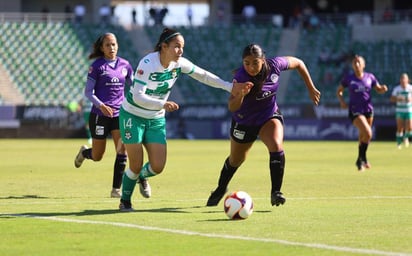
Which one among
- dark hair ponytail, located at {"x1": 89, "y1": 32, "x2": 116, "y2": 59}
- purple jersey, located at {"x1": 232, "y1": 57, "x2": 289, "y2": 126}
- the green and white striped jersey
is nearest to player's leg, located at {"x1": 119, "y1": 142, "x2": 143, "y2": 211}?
purple jersey, located at {"x1": 232, "y1": 57, "x2": 289, "y2": 126}

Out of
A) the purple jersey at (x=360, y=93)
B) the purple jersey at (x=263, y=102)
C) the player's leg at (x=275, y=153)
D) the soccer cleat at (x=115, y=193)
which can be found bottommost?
the soccer cleat at (x=115, y=193)

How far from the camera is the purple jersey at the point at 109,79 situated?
52.1ft

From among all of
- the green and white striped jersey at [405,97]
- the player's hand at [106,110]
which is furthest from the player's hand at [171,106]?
the green and white striped jersey at [405,97]

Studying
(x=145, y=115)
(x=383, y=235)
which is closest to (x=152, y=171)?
(x=145, y=115)

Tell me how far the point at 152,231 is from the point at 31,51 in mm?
43981

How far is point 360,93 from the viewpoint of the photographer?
23.7 metres

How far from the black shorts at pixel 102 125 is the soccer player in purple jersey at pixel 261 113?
291 cm

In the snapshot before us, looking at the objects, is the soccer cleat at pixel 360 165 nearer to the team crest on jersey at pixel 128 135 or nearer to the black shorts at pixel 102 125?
the black shorts at pixel 102 125

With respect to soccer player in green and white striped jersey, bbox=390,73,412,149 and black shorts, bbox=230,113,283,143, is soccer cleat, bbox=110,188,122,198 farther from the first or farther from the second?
soccer player in green and white striped jersey, bbox=390,73,412,149

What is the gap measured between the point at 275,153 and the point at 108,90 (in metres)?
3.70

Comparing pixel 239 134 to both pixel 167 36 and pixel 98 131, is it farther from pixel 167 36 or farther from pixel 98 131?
pixel 98 131

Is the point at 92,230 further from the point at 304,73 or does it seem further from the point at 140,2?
the point at 140,2

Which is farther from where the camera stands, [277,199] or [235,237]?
[277,199]

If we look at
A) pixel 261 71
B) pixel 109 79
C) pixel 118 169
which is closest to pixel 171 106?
pixel 261 71
